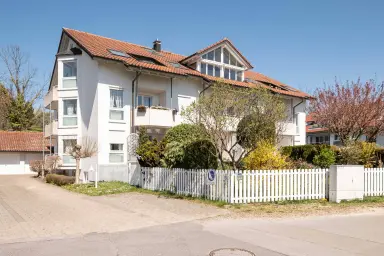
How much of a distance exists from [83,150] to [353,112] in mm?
18578

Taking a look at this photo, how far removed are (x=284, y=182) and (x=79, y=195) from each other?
9252 mm

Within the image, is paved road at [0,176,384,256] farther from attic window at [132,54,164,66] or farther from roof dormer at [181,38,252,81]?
roof dormer at [181,38,252,81]

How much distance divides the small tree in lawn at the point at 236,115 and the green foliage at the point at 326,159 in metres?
6.40

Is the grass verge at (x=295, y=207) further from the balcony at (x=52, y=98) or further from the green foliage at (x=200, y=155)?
the balcony at (x=52, y=98)

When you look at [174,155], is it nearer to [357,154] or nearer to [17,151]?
[357,154]

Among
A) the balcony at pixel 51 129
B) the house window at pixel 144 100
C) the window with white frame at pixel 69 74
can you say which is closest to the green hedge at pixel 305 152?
the house window at pixel 144 100

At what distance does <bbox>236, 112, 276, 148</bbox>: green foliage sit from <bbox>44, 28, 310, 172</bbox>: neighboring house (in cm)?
874

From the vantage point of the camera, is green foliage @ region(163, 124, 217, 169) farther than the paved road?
Yes

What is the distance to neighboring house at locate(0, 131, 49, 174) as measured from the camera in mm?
34125

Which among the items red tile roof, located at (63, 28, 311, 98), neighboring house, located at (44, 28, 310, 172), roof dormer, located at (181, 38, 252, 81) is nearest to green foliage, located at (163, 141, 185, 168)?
red tile roof, located at (63, 28, 311, 98)

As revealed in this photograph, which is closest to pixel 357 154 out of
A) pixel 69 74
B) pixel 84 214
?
pixel 84 214

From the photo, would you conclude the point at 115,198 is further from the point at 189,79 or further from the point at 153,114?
the point at 189,79

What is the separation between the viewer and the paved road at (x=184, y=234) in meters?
6.76

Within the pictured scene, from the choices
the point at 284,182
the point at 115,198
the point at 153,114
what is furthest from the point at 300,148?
the point at 115,198
